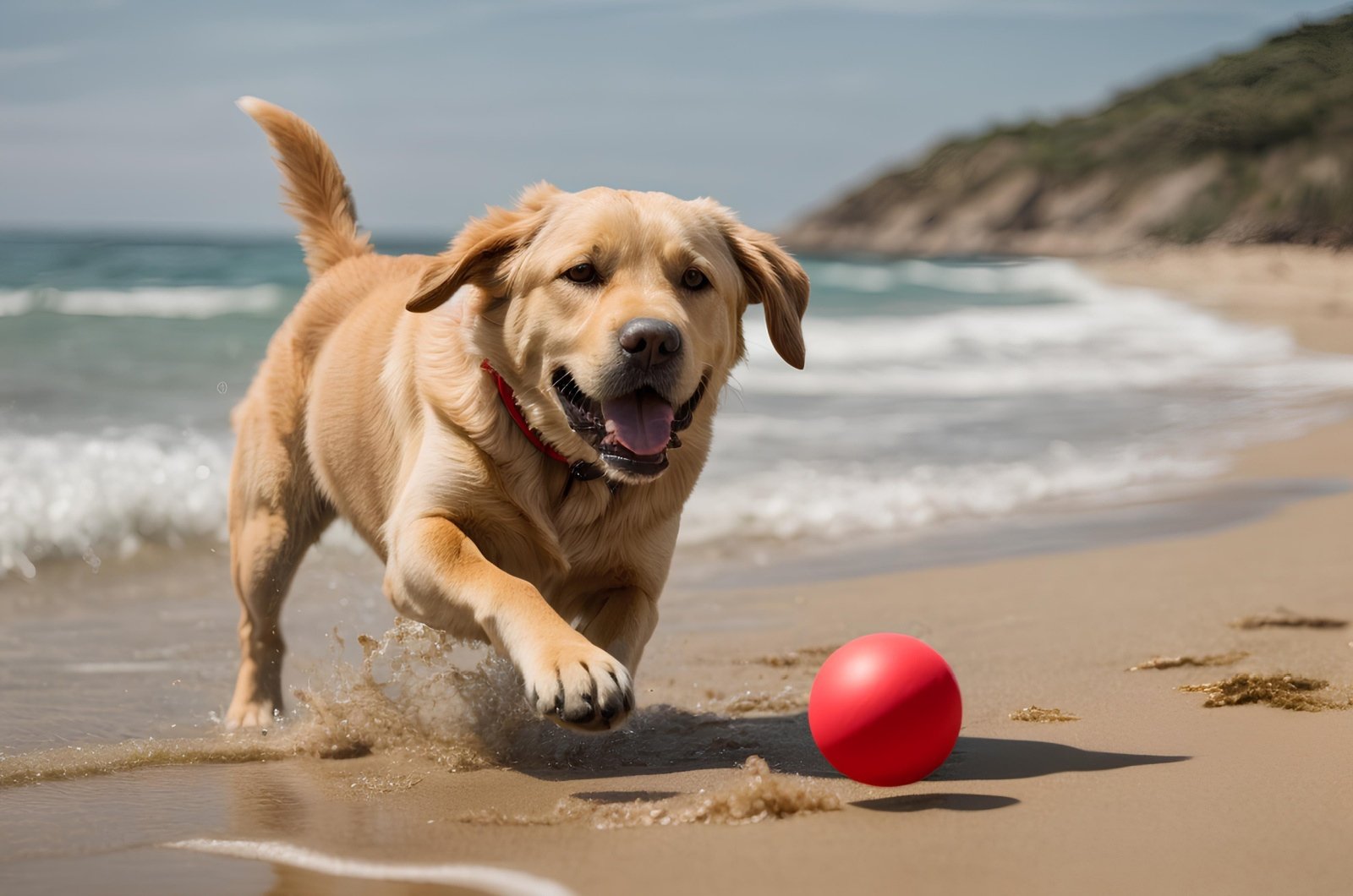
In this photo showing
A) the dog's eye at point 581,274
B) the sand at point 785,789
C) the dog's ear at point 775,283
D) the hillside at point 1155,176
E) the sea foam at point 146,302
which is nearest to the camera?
the sand at point 785,789

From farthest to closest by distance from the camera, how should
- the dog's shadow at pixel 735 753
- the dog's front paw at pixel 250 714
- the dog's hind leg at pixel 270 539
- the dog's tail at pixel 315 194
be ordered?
the dog's tail at pixel 315 194 → the dog's hind leg at pixel 270 539 → the dog's front paw at pixel 250 714 → the dog's shadow at pixel 735 753

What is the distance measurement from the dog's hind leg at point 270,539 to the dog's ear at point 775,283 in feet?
6.10

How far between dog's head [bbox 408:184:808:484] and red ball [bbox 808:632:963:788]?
0.78 m

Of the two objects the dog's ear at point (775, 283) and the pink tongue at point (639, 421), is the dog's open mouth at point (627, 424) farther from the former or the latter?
the dog's ear at point (775, 283)

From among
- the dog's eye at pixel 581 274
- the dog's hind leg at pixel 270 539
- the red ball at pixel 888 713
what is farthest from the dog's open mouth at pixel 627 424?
the dog's hind leg at pixel 270 539

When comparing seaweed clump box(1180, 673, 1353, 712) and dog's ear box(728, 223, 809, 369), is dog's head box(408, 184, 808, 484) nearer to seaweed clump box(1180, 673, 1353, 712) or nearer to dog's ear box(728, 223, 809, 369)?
dog's ear box(728, 223, 809, 369)

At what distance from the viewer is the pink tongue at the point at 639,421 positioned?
11.9ft

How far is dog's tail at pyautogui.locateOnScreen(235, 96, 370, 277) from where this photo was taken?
5.40 meters

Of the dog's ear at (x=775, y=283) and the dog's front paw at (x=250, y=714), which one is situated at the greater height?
the dog's ear at (x=775, y=283)

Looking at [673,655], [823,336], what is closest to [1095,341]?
[823,336]

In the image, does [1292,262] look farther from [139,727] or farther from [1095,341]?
[139,727]

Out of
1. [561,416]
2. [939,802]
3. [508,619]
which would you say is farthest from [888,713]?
[561,416]

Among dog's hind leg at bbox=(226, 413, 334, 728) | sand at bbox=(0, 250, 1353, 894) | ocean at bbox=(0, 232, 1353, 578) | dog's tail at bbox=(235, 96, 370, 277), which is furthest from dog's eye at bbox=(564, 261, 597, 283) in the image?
dog's tail at bbox=(235, 96, 370, 277)

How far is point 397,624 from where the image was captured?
13.4ft
